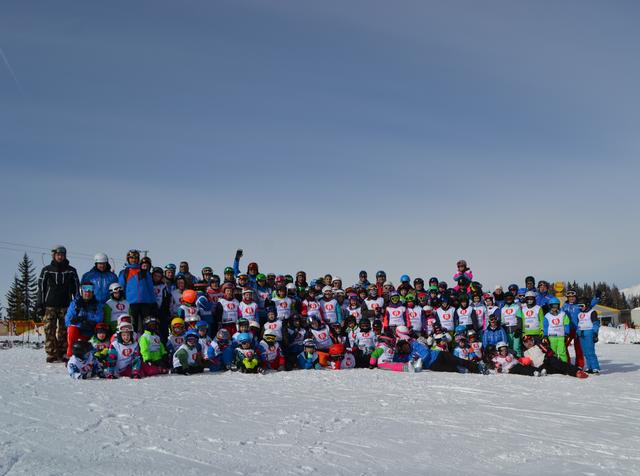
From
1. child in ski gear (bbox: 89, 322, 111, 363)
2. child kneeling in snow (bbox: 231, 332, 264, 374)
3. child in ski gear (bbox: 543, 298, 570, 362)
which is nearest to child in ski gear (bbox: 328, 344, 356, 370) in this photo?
child kneeling in snow (bbox: 231, 332, 264, 374)

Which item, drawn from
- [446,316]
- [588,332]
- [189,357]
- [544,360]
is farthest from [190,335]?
[588,332]

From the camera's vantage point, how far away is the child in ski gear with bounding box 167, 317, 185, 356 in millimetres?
9203

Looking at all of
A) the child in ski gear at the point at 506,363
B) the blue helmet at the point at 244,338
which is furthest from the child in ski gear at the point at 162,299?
the child in ski gear at the point at 506,363

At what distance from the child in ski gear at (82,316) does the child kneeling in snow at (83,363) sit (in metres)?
0.76

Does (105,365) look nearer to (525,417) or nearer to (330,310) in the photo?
(330,310)

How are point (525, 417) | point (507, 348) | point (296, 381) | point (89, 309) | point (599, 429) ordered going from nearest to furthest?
point (599, 429) → point (525, 417) → point (296, 381) → point (89, 309) → point (507, 348)

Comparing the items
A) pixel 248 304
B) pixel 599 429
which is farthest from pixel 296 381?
pixel 599 429

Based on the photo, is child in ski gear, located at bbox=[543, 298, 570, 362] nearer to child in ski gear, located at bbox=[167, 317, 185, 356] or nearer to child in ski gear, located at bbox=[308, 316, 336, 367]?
child in ski gear, located at bbox=[308, 316, 336, 367]

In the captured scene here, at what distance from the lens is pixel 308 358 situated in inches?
392

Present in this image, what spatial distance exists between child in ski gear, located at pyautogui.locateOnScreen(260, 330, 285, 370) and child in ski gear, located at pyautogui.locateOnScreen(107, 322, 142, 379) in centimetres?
217

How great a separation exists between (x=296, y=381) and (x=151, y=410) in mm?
2940

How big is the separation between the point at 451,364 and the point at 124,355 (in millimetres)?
5839

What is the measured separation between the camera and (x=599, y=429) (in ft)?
18.1

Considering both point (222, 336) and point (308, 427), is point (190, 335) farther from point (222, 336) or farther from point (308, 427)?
point (308, 427)
